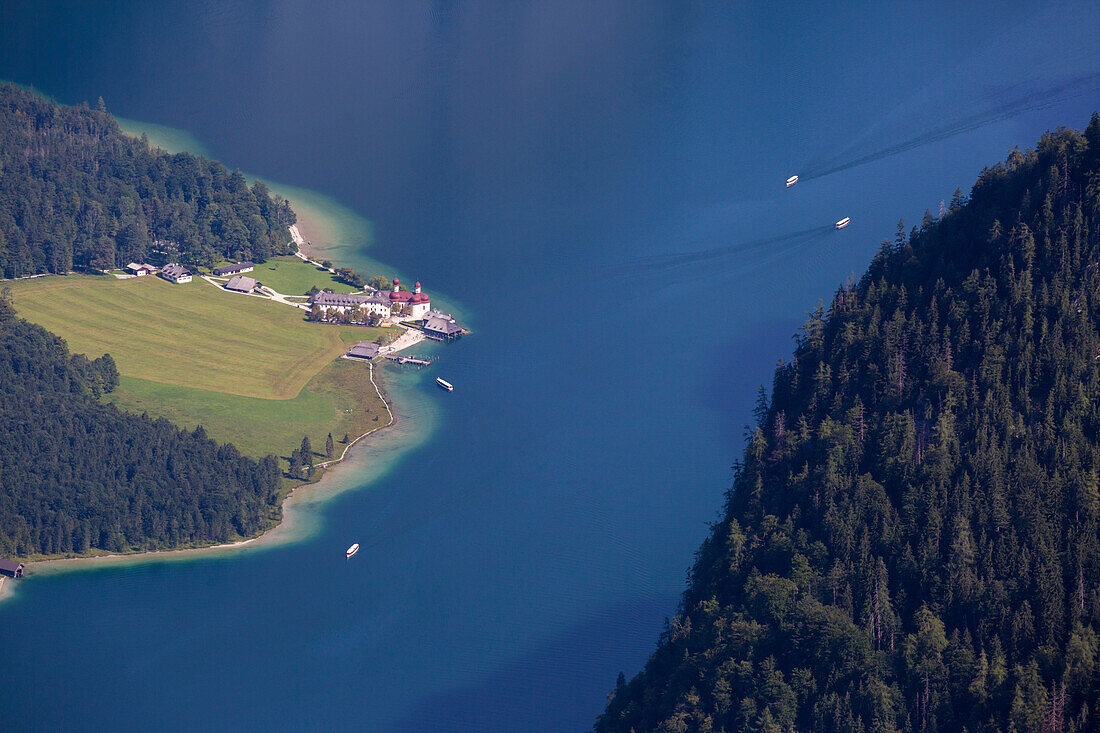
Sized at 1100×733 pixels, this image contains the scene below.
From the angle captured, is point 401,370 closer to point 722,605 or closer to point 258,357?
point 258,357

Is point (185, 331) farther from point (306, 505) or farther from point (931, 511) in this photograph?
point (931, 511)

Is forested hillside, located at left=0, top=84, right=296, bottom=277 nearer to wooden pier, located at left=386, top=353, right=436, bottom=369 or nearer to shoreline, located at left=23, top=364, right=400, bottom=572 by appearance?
wooden pier, located at left=386, top=353, right=436, bottom=369

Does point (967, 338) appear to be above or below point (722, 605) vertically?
above

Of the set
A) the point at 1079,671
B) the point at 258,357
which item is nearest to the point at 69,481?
the point at 258,357

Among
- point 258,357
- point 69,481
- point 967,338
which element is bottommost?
point 69,481

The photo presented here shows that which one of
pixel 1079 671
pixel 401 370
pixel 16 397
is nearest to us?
pixel 1079 671

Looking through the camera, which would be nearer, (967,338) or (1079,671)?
(1079,671)

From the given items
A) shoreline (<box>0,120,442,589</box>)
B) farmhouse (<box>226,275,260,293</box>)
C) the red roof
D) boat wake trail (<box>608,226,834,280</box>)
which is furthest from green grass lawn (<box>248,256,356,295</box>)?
boat wake trail (<box>608,226,834,280</box>)
